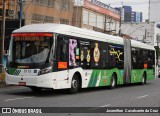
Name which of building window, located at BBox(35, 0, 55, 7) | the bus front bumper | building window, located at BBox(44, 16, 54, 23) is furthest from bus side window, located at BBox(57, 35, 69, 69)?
building window, located at BBox(44, 16, 54, 23)

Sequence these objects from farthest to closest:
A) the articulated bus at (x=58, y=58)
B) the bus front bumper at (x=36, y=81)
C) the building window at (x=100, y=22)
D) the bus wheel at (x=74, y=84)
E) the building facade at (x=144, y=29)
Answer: the building facade at (x=144, y=29), the building window at (x=100, y=22), the bus wheel at (x=74, y=84), the articulated bus at (x=58, y=58), the bus front bumper at (x=36, y=81)

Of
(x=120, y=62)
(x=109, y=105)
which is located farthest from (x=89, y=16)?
(x=109, y=105)

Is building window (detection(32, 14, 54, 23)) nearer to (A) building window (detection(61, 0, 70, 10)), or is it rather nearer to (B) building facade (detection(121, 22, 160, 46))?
(A) building window (detection(61, 0, 70, 10))

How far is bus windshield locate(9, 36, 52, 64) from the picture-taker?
17.6 metres

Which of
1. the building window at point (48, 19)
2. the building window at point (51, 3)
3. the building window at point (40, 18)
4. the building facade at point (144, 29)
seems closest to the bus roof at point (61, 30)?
the building window at point (40, 18)

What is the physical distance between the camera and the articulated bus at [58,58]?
17500mm

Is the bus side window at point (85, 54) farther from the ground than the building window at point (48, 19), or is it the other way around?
the building window at point (48, 19)

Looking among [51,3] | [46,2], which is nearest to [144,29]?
[51,3]

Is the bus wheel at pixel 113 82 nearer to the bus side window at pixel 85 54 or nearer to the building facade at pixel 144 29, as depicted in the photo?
the bus side window at pixel 85 54

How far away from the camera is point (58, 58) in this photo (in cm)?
1797

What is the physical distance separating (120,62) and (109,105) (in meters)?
10.6

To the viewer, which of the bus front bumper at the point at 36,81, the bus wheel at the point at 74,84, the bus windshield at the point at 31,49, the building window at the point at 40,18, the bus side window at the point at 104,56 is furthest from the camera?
the building window at the point at 40,18

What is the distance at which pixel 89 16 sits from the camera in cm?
7869

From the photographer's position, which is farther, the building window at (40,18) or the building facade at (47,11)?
the building window at (40,18)
